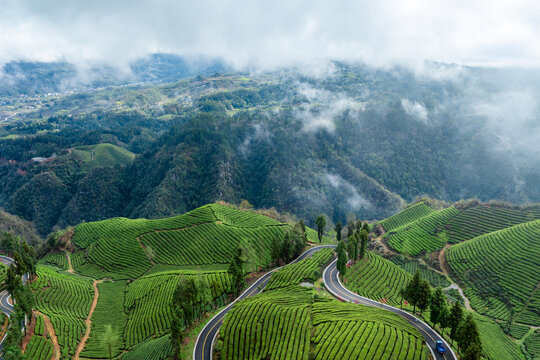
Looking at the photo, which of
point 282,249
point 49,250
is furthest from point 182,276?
point 49,250

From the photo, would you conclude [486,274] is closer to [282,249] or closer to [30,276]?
[282,249]

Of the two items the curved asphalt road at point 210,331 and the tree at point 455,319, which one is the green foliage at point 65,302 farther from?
the tree at point 455,319

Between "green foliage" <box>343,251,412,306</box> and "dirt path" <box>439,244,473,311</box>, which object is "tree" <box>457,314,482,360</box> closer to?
"green foliage" <box>343,251,412,306</box>

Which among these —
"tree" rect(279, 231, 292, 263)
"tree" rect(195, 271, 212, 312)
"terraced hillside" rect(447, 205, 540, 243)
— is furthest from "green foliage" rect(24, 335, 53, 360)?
"terraced hillside" rect(447, 205, 540, 243)

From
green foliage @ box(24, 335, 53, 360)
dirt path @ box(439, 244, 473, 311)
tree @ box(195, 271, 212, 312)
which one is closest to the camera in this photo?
green foliage @ box(24, 335, 53, 360)

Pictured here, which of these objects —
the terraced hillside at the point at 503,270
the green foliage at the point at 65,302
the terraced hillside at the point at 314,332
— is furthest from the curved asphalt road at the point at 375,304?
the green foliage at the point at 65,302

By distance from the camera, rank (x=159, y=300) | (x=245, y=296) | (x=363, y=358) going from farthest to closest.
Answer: (x=159, y=300), (x=245, y=296), (x=363, y=358)

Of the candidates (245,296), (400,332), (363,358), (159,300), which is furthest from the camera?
(159,300)
